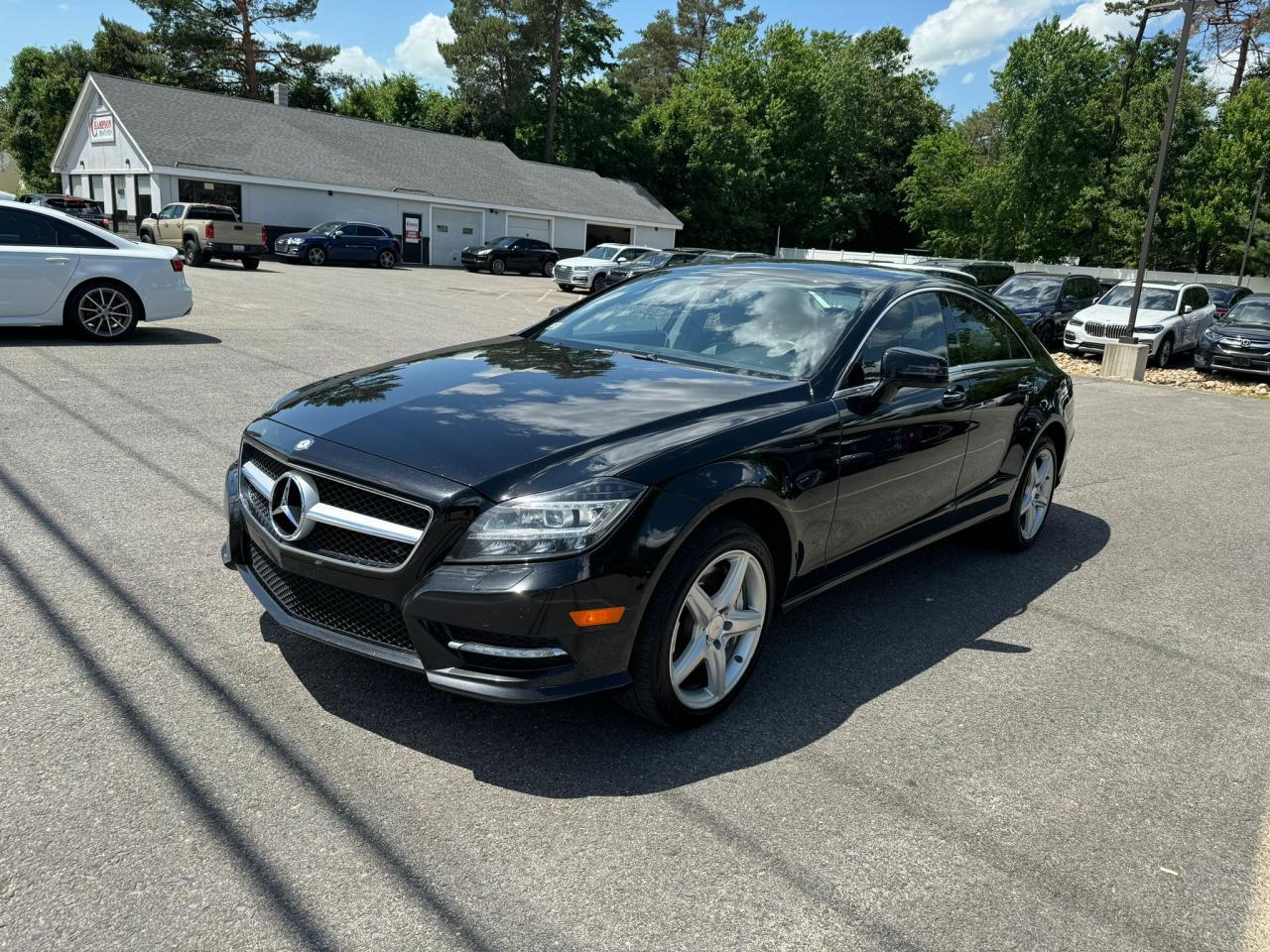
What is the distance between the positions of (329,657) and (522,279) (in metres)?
Answer: 32.6

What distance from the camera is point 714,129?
5397 centimetres

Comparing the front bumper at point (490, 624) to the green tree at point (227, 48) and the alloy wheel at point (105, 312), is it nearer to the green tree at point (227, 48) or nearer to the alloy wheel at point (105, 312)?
the alloy wheel at point (105, 312)

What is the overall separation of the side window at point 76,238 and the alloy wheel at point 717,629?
9903mm

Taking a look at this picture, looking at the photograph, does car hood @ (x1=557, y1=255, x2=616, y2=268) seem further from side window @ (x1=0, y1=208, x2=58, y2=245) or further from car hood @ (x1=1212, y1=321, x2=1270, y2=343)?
side window @ (x1=0, y1=208, x2=58, y2=245)

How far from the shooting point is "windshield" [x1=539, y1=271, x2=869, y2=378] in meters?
4.25

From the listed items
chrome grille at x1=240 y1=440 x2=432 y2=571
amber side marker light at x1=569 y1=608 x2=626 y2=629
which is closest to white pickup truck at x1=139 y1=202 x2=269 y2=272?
chrome grille at x1=240 y1=440 x2=432 y2=571

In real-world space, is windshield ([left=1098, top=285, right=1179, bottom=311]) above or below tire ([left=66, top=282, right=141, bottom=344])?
above

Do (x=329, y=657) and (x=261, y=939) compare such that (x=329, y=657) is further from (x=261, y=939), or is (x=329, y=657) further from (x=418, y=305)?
(x=418, y=305)

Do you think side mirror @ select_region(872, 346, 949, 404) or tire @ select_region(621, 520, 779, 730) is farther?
side mirror @ select_region(872, 346, 949, 404)

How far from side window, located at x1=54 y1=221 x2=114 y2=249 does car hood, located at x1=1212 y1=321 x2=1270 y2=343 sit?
1759 cm

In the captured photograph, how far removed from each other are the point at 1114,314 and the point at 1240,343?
266cm

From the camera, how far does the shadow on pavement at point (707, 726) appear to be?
124 inches

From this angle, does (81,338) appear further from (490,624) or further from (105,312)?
(490,624)

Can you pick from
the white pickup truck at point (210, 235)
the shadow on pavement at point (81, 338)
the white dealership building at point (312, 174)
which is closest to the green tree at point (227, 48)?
the white dealership building at point (312, 174)
